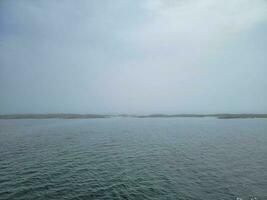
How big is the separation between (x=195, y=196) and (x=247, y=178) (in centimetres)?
972

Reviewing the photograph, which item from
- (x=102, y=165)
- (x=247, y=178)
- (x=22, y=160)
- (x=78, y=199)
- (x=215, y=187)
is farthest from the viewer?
(x=22, y=160)

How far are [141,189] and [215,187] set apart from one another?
8.50 meters

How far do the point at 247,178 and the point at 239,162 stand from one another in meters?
8.39

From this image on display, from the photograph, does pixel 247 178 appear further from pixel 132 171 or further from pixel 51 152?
pixel 51 152

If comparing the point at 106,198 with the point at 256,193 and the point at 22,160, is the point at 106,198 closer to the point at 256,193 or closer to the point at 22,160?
the point at 256,193

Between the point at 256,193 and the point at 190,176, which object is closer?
the point at 256,193

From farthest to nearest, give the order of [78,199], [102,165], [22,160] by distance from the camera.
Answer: [22,160], [102,165], [78,199]

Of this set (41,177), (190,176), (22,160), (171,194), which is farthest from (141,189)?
(22,160)

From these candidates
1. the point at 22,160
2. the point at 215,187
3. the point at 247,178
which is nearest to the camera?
the point at 215,187

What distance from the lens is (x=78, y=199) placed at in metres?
18.6

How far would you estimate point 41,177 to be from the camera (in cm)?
2462

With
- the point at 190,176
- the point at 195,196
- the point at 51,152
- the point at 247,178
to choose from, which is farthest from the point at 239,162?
the point at 51,152

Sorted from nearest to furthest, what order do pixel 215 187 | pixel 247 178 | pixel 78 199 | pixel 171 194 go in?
pixel 78 199 → pixel 171 194 → pixel 215 187 → pixel 247 178

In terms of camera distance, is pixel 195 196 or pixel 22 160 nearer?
pixel 195 196
